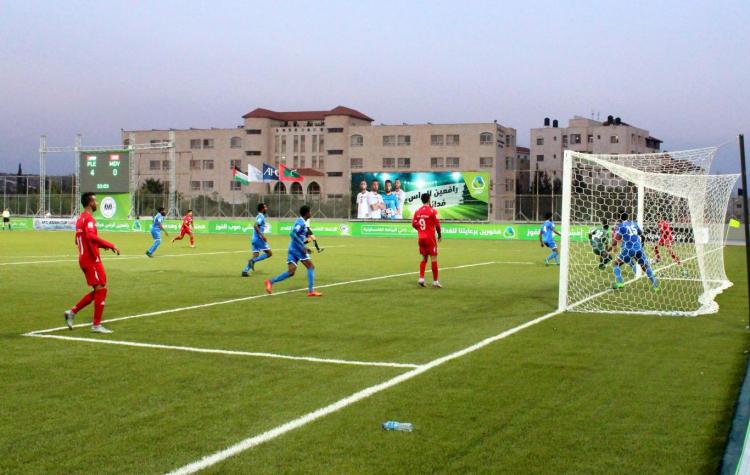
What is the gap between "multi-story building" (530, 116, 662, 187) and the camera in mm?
94062

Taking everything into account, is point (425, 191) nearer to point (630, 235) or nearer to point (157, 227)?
point (157, 227)

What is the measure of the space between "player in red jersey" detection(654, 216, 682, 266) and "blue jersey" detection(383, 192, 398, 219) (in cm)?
3240

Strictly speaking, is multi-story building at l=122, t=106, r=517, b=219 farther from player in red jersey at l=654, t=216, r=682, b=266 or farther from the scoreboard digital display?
player in red jersey at l=654, t=216, r=682, b=266

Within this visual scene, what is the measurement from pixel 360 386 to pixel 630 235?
11.4 metres

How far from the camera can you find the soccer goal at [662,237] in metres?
14.1

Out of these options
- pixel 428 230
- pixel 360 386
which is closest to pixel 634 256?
pixel 428 230

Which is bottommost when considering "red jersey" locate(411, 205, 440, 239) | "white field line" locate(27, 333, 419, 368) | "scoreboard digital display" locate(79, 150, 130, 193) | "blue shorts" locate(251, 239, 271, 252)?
"white field line" locate(27, 333, 419, 368)

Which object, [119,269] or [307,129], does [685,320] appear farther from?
[307,129]

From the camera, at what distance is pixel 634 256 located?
1692 cm

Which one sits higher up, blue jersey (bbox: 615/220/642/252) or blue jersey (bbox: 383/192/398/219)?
blue jersey (bbox: 383/192/398/219)

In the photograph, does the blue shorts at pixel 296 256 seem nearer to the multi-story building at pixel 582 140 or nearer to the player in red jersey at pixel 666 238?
the player in red jersey at pixel 666 238

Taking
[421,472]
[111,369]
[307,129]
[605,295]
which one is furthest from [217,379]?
[307,129]

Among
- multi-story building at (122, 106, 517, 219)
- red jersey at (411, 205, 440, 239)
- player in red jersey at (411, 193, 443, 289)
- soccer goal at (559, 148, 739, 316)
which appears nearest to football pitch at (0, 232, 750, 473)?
soccer goal at (559, 148, 739, 316)

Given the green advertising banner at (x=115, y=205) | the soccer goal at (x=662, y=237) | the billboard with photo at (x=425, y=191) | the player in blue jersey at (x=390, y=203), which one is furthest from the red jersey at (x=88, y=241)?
the green advertising banner at (x=115, y=205)
